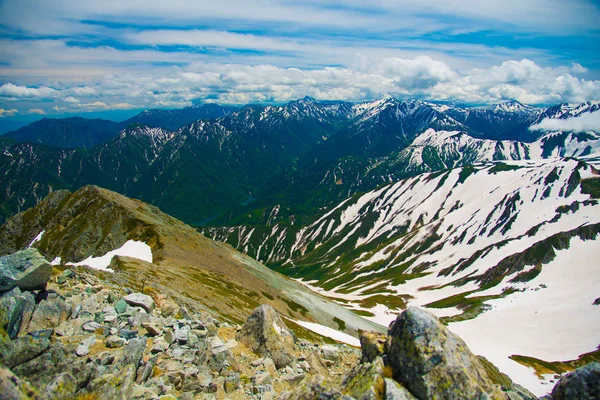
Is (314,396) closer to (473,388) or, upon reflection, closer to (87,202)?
(473,388)

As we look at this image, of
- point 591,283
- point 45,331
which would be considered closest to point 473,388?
point 45,331

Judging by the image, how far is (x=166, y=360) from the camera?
18.3m

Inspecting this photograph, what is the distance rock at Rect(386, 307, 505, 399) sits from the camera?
54.1ft

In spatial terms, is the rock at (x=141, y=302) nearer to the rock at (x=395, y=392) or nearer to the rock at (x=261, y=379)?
the rock at (x=261, y=379)

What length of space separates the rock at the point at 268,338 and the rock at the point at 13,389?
17.0 m

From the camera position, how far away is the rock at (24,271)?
17.8 meters

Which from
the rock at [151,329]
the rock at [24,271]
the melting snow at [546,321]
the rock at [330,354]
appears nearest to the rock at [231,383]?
the rock at [151,329]

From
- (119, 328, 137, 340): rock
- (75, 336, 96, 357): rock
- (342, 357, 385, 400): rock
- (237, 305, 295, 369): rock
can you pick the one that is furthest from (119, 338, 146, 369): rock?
(237, 305, 295, 369): rock

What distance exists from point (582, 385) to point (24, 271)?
97.7 feet

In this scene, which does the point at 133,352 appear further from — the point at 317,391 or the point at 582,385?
the point at 582,385

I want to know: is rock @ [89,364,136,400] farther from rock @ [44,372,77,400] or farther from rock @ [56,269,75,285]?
rock @ [56,269,75,285]

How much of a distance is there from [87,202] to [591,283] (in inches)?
9072

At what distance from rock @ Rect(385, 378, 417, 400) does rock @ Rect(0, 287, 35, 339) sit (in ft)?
58.7

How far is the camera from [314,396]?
1478 cm
